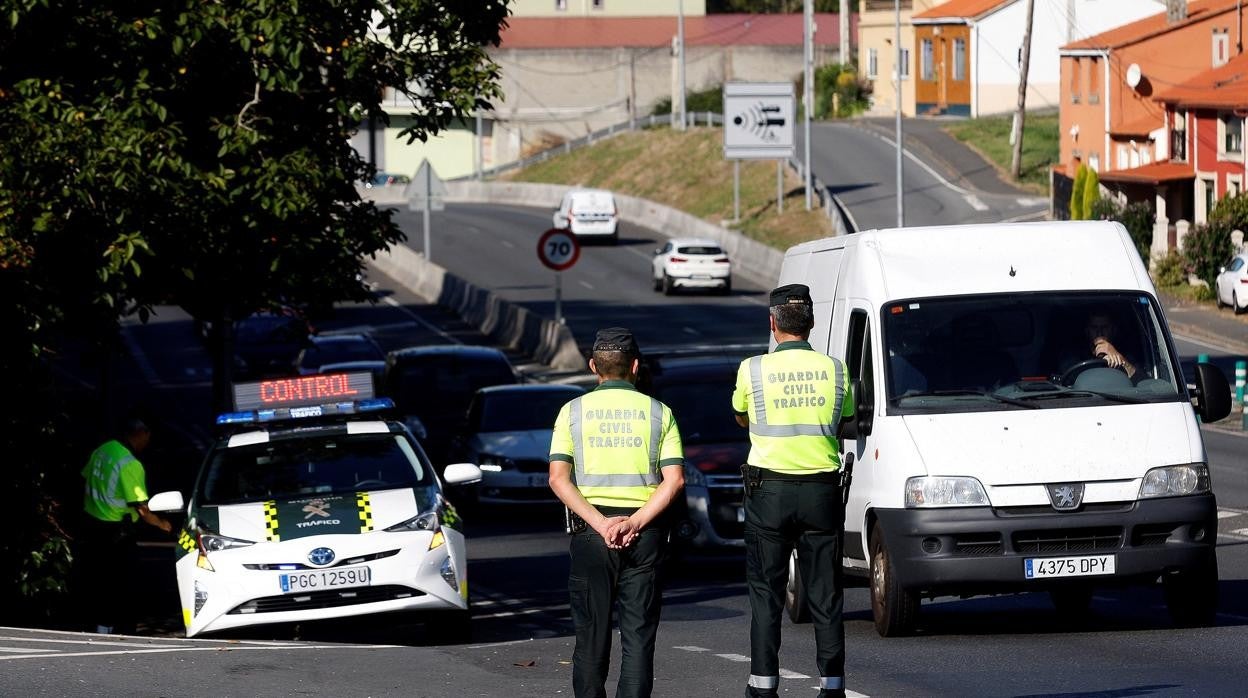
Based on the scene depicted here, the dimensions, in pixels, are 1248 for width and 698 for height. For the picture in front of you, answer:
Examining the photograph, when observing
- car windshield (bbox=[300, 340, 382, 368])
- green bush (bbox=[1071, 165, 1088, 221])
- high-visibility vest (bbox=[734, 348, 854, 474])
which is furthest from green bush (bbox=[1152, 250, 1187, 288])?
high-visibility vest (bbox=[734, 348, 854, 474])

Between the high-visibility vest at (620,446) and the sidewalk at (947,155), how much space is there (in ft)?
209

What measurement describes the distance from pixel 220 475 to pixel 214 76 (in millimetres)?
4584

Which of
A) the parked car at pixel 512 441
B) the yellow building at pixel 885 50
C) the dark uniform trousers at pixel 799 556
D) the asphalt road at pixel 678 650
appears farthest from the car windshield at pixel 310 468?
the yellow building at pixel 885 50

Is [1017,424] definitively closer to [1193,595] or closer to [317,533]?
[1193,595]

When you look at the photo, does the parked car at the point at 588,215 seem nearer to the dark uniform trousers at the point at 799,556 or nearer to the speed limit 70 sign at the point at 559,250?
the speed limit 70 sign at the point at 559,250

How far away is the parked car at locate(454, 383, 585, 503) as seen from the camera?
69.0ft

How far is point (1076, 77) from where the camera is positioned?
69.0 metres

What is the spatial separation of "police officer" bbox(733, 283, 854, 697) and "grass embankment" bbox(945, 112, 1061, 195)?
63.4 meters

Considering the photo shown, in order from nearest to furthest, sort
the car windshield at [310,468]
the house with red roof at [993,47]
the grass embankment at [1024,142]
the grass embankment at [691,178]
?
the car windshield at [310,468] → the grass embankment at [691,178] → the grass embankment at [1024,142] → the house with red roof at [993,47]

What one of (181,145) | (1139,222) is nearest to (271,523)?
(181,145)

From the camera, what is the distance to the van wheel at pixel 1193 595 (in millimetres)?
10961

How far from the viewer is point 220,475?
43.1 ft

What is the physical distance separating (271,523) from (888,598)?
396 cm

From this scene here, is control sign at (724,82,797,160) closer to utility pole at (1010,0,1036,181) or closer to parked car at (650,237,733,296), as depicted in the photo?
parked car at (650,237,733,296)
